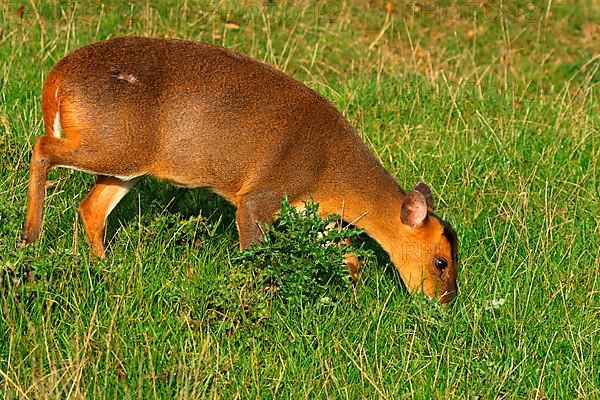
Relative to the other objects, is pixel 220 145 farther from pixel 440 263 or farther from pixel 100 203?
pixel 440 263

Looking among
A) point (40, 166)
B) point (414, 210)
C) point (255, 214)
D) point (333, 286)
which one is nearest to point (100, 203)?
point (40, 166)

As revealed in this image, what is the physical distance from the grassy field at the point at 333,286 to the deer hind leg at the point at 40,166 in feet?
0.35

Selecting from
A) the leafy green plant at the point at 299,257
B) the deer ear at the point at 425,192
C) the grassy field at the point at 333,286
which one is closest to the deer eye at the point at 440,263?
the grassy field at the point at 333,286

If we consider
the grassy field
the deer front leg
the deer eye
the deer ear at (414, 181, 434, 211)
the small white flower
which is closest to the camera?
the grassy field

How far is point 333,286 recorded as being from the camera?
5.68 m

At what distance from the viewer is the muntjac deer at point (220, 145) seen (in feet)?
17.9

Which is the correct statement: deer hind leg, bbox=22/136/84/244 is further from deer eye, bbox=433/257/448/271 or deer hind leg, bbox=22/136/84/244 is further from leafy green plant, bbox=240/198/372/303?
deer eye, bbox=433/257/448/271

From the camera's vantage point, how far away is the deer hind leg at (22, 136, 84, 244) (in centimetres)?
541

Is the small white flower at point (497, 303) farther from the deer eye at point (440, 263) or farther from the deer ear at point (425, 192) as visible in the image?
the deer ear at point (425, 192)

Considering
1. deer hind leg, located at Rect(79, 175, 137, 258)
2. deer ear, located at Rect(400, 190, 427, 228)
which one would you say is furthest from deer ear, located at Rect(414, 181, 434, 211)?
deer hind leg, located at Rect(79, 175, 137, 258)

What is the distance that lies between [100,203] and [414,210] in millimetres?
1764

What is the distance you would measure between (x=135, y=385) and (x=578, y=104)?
5.39 metres

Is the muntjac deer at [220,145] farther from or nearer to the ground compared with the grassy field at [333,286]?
farther from the ground

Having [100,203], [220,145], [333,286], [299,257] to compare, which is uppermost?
[220,145]
